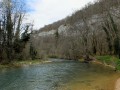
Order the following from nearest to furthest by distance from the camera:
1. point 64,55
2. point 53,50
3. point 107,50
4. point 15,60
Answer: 1. point 15,60
2. point 107,50
3. point 64,55
4. point 53,50

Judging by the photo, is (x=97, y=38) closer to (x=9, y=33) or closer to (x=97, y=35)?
(x=97, y=35)

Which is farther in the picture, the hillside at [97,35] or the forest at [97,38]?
the hillside at [97,35]

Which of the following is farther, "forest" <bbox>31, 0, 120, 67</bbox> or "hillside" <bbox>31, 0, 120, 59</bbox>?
"hillside" <bbox>31, 0, 120, 59</bbox>

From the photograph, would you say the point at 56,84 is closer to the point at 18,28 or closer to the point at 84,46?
the point at 18,28

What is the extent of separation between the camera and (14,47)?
198 feet

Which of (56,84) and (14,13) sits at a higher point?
(14,13)

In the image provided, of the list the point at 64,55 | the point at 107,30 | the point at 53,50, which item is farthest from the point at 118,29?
the point at 53,50

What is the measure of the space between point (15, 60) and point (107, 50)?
25.8m

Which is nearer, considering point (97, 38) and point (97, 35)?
point (97, 38)

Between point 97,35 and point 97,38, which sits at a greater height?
point 97,35

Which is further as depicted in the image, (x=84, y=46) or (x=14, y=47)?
(x=84, y=46)

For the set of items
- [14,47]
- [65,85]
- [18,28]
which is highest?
[18,28]

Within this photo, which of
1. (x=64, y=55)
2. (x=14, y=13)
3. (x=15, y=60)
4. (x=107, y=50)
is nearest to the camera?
(x=15, y=60)

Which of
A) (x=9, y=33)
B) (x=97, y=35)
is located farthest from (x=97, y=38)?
(x=9, y=33)
